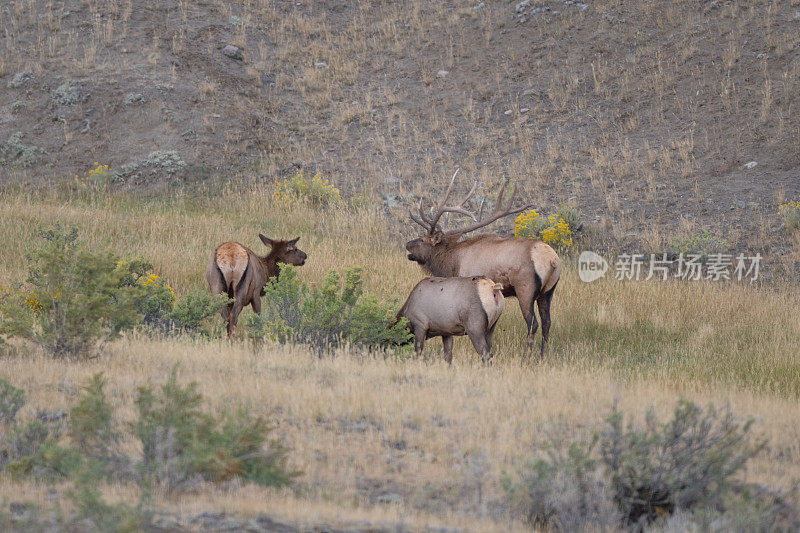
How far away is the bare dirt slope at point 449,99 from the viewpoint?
21.4 m

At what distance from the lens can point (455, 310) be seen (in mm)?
10602

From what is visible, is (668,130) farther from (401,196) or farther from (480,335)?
(480,335)

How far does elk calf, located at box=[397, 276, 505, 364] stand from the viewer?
10.5m

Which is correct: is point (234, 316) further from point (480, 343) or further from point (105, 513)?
point (105, 513)

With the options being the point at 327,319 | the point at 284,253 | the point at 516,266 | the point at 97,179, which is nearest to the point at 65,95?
the point at 97,179

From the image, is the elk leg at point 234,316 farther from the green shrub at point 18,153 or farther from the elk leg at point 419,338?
the green shrub at point 18,153

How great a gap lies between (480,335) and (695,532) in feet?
19.5

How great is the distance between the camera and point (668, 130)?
75.4ft

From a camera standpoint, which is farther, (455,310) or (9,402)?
(455,310)

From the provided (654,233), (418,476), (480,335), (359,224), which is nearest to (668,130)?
(654,233)

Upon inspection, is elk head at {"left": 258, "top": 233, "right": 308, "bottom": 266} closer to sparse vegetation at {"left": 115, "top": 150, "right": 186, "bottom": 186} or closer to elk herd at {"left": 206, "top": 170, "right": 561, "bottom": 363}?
elk herd at {"left": 206, "top": 170, "right": 561, "bottom": 363}

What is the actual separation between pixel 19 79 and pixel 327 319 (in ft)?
65.2

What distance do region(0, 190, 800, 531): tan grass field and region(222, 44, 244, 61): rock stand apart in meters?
14.0

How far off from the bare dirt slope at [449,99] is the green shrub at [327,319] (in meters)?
9.77
